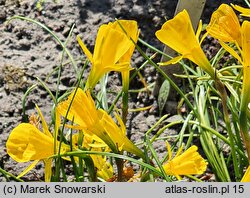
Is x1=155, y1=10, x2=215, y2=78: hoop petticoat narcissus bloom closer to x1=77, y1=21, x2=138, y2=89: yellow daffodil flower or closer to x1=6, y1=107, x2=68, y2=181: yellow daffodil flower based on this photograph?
x1=77, y1=21, x2=138, y2=89: yellow daffodil flower

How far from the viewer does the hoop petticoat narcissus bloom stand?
1.06 m

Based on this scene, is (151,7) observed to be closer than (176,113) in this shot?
No

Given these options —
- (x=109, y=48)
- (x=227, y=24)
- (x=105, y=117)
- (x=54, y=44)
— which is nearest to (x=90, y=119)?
(x=105, y=117)

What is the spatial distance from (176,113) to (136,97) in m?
0.14

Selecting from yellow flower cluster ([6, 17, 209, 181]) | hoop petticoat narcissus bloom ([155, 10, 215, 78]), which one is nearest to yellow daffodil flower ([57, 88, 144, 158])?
yellow flower cluster ([6, 17, 209, 181])

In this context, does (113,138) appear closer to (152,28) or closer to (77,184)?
(77,184)

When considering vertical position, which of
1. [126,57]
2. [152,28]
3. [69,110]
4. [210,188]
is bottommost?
[210,188]

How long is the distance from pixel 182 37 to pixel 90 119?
21cm

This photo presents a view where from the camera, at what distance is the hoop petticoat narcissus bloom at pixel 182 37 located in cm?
106

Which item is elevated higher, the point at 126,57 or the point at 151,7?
the point at 151,7

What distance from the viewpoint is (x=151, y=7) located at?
85.7 inches

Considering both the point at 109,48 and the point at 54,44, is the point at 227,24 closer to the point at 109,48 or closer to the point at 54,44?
the point at 109,48

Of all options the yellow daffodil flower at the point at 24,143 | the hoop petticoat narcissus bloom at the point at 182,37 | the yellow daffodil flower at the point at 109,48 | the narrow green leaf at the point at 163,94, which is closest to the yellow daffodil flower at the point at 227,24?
the hoop petticoat narcissus bloom at the point at 182,37

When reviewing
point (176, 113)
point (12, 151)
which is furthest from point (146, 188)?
point (176, 113)
